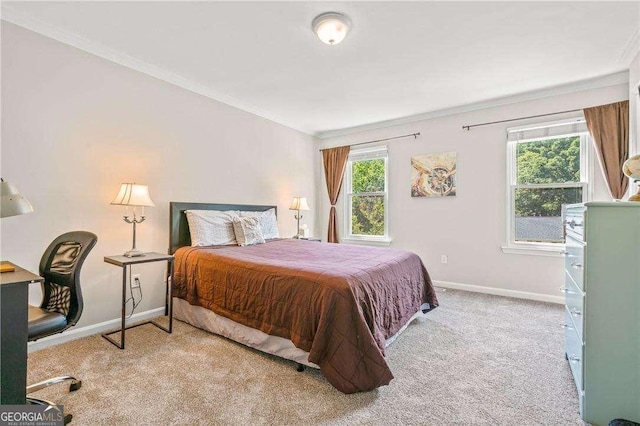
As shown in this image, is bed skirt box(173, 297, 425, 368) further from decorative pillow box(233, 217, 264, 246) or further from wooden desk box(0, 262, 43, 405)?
wooden desk box(0, 262, 43, 405)

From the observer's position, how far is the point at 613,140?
9.94 feet

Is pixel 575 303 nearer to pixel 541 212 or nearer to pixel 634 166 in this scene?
pixel 634 166

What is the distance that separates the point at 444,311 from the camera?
320cm

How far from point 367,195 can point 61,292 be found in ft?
13.4

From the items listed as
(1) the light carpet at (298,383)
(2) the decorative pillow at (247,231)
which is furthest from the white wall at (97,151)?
(1) the light carpet at (298,383)

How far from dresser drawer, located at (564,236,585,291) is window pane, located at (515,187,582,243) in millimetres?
1806

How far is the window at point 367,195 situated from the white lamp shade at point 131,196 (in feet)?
11.0

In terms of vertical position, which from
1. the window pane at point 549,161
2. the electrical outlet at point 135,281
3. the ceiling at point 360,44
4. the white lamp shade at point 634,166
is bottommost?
the electrical outlet at point 135,281

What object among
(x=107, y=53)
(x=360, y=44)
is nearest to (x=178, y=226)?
(x=107, y=53)

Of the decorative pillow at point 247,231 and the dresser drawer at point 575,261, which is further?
the decorative pillow at point 247,231

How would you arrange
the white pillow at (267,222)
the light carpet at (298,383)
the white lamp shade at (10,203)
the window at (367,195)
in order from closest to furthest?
the white lamp shade at (10,203) → the light carpet at (298,383) → the white pillow at (267,222) → the window at (367,195)

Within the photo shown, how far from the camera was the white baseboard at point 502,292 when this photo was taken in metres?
3.47

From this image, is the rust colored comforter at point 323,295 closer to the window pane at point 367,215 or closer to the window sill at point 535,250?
the window sill at point 535,250

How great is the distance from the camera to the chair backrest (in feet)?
→ 5.79
